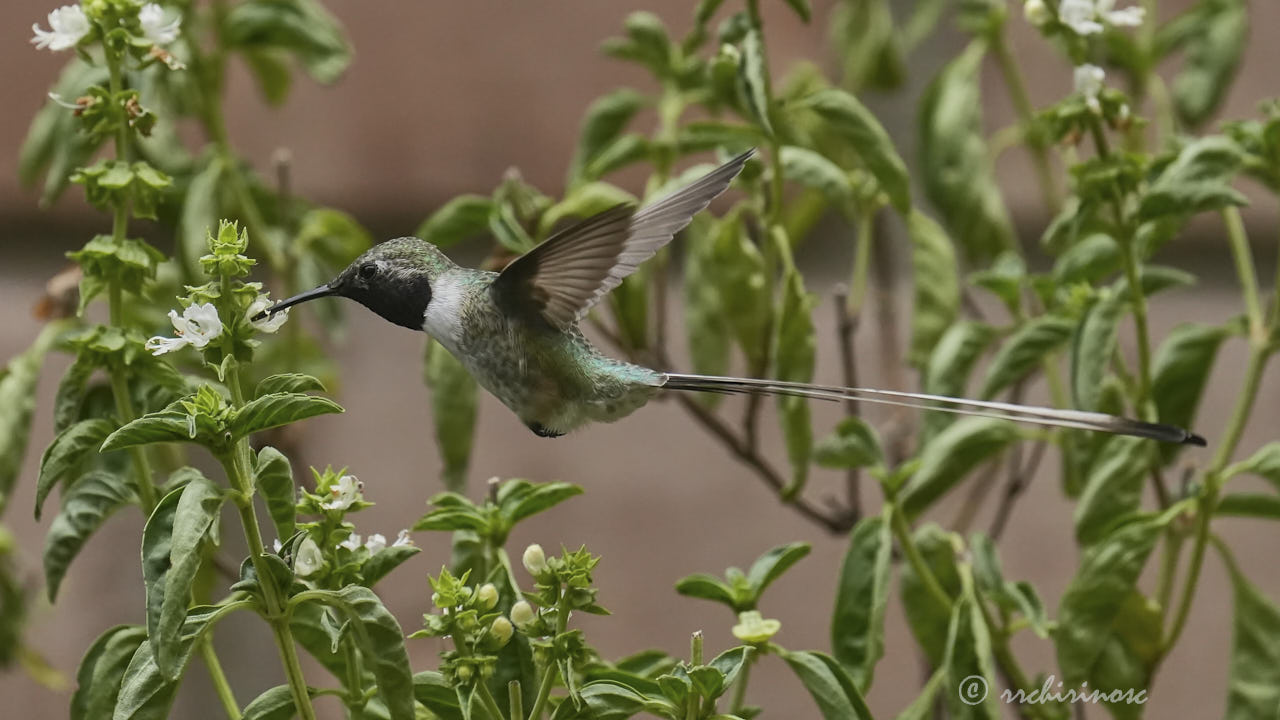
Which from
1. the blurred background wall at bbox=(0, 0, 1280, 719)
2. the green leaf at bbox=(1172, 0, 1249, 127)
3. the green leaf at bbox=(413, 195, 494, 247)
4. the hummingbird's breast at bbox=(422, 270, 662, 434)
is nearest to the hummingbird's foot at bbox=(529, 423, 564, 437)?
the hummingbird's breast at bbox=(422, 270, 662, 434)

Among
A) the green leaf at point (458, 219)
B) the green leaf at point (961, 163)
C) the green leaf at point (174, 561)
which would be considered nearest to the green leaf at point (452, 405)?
the green leaf at point (458, 219)

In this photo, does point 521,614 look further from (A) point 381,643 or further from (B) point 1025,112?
(B) point 1025,112

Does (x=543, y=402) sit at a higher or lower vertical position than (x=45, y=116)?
lower

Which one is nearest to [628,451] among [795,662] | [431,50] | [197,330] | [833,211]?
[833,211]

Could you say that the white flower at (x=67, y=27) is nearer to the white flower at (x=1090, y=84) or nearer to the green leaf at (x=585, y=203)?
the green leaf at (x=585, y=203)

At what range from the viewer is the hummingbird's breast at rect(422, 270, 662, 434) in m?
0.59

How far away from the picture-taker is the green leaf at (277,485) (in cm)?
54

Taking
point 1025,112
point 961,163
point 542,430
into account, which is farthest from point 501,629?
point 1025,112

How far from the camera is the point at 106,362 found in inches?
24.6

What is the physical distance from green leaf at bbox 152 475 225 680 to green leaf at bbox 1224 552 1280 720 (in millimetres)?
575

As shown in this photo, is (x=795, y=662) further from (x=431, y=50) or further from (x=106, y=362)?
(x=431, y=50)

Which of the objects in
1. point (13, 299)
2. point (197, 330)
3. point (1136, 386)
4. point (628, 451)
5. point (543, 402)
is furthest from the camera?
point (628, 451)

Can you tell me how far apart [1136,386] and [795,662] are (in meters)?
0.34

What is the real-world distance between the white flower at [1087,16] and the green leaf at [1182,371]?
193mm
